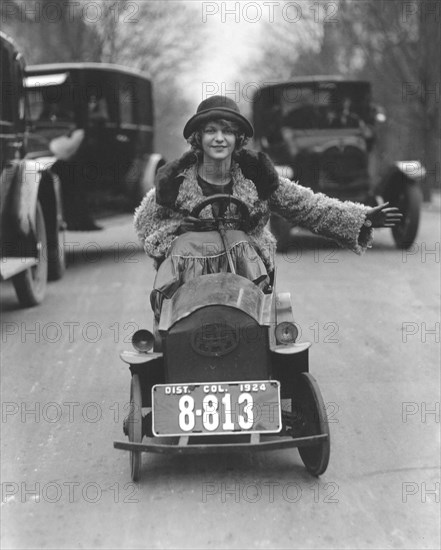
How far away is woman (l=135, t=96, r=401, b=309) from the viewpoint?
4668 mm

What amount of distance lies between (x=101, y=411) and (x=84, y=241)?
9.79m

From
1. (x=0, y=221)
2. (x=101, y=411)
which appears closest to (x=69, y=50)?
(x=0, y=221)

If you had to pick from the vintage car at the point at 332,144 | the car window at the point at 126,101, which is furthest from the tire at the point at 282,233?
the car window at the point at 126,101

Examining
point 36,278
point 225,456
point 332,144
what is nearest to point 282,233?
point 332,144

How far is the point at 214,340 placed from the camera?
4.07 metres

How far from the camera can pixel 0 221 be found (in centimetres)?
760

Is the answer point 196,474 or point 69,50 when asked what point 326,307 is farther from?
point 69,50

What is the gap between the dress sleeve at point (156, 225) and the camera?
470 centimetres

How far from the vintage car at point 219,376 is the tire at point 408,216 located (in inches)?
289

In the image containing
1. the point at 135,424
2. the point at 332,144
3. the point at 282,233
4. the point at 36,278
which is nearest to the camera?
the point at 135,424

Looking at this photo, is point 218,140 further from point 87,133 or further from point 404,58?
point 404,58

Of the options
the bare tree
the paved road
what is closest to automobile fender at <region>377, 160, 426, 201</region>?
the paved road

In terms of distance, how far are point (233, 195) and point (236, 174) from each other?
221 mm

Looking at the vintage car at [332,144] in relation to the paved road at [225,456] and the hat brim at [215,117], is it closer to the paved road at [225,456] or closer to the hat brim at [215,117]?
the paved road at [225,456]
